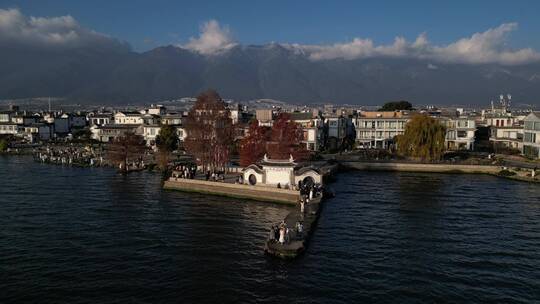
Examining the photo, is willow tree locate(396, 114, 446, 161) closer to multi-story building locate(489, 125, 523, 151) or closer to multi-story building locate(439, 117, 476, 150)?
multi-story building locate(439, 117, 476, 150)

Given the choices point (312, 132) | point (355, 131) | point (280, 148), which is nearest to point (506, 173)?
point (280, 148)

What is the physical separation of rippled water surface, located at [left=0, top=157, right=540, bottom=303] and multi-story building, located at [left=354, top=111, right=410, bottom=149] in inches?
1790

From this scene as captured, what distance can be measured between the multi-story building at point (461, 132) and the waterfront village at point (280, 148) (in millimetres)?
203

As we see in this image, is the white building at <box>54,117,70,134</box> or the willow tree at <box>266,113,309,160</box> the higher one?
the white building at <box>54,117,70,134</box>

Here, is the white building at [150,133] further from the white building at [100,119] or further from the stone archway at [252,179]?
the stone archway at [252,179]

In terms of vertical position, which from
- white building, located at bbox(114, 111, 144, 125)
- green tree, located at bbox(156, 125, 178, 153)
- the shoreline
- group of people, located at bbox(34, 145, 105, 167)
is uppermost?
white building, located at bbox(114, 111, 144, 125)

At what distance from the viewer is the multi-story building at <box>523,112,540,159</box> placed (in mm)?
81250

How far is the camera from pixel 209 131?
61.2m

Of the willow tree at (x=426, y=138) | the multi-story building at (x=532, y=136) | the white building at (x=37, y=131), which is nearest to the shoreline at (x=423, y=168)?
the willow tree at (x=426, y=138)

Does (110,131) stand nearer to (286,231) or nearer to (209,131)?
(209,131)

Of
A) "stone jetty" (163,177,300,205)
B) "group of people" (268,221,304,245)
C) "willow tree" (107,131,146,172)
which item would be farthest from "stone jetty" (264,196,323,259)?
"willow tree" (107,131,146,172)

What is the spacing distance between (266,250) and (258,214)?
12148 millimetres

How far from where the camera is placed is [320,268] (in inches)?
1142

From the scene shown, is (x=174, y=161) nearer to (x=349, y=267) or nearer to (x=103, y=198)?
(x=103, y=198)
